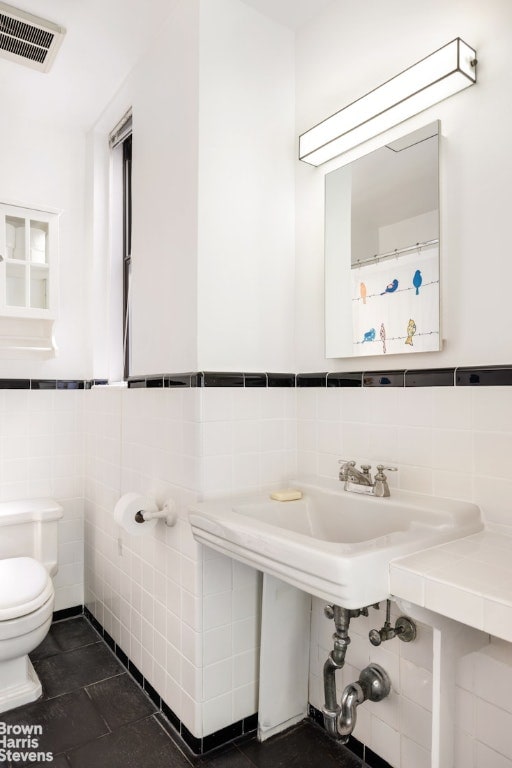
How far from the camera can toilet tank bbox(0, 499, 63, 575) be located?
2.21m

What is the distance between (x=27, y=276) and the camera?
2316 millimetres

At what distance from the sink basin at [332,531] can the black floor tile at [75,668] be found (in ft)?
3.37

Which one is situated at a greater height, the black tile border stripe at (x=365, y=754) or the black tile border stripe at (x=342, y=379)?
the black tile border stripe at (x=342, y=379)

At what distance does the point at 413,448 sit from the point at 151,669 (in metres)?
1.32

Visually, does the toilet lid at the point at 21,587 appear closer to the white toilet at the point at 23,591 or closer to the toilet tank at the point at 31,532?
the white toilet at the point at 23,591

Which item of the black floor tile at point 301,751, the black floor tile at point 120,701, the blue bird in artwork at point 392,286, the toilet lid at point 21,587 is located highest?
the blue bird in artwork at point 392,286

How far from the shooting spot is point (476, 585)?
0.90 meters

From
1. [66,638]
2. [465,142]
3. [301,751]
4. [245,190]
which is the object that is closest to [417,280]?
[465,142]

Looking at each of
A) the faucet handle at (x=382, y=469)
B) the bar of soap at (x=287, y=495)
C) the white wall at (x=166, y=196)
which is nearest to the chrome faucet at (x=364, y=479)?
the faucet handle at (x=382, y=469)

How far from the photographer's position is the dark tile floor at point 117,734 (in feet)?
5.06

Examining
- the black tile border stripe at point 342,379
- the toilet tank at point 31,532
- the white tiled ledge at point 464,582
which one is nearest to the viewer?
the white tiled ledge at point 464,582

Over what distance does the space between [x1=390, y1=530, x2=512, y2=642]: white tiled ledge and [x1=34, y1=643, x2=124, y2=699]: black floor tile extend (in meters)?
1.57

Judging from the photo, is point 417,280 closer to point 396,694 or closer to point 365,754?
point 396,694

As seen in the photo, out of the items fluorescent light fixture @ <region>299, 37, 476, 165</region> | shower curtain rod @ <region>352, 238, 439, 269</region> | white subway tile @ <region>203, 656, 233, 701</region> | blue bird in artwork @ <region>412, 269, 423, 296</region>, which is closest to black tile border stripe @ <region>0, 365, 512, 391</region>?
blue bird in artwork @ <region>412, 269, 423, 296</region>
